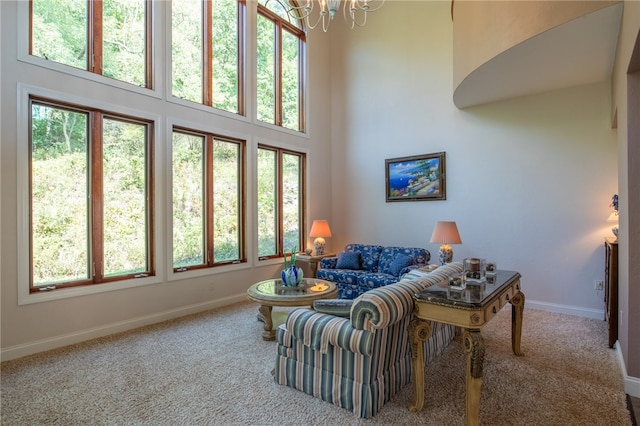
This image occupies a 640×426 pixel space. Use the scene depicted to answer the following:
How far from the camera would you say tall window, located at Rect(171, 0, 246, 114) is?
446cm

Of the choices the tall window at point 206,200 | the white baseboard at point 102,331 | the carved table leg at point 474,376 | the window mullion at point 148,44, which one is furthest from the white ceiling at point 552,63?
the white baseboard at point 102,331

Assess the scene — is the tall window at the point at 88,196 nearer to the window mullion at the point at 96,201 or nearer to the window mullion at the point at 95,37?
the window mullion at the point at 96,201

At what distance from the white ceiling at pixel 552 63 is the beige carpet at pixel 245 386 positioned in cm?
279

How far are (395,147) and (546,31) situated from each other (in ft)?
10.0

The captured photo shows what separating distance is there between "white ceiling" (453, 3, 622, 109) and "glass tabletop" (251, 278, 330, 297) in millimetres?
2930

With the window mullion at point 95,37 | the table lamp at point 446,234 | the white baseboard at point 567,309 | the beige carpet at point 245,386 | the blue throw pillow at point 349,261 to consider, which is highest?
the window mullion at point 95,37

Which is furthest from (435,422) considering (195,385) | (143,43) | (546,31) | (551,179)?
(143,43)

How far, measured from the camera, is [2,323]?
3.06m

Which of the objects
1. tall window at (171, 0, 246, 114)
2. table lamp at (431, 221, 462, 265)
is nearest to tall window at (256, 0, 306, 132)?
tall window at (171, 0, 246, 114)

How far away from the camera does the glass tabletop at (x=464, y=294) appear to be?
2.02m

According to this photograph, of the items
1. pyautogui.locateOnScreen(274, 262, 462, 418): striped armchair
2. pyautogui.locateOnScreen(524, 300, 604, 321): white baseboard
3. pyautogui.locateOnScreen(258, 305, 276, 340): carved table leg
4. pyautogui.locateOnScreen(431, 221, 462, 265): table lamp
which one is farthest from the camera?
pyautogui.locateOnScreen(431, 221, 462, 265): table lamp

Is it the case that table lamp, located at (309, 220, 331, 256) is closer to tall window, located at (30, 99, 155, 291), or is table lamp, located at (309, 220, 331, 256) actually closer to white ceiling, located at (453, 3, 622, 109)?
tall window, located at (30, 99, 155, 291)

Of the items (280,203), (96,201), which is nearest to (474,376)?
(96,201)

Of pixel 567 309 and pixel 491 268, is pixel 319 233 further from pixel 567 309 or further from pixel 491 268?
pixel 567 309
